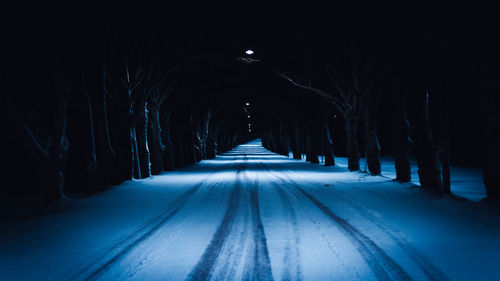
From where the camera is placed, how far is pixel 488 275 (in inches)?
193

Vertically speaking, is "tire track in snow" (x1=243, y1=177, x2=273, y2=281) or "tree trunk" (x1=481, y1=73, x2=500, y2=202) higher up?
"tree trunk" (x1=481, y1=73, x2=500, y2=202)

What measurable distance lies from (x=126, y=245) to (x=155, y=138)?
18260 millimetres

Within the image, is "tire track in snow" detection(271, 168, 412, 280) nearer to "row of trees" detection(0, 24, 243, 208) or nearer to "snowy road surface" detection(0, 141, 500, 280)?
"snowy road surface" detection(0, 141, 500, 280)

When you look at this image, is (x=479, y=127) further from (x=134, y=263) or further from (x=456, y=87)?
(x=134, y=263)

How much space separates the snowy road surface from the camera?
513 centimetres

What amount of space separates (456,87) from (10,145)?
1036 inches

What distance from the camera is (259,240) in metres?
6.71

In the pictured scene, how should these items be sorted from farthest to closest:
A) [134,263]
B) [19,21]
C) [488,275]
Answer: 1. [19,21]
2. [134,263]
3. [488,275]

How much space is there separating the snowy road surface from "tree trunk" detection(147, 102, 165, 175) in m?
12.5

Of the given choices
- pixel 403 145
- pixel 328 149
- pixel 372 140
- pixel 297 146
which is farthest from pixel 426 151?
pixel 297 146

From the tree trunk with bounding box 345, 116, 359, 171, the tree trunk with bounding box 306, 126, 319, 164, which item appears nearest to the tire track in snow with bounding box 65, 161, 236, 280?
the tree trunk with bounding box 345, 116, 359, 171

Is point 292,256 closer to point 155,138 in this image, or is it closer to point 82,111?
point 82,111

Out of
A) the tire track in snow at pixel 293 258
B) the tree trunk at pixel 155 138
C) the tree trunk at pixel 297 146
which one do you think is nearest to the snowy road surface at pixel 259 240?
the tire track in snow at pixel 293 258

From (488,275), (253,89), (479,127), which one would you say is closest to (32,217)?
(488,275)
